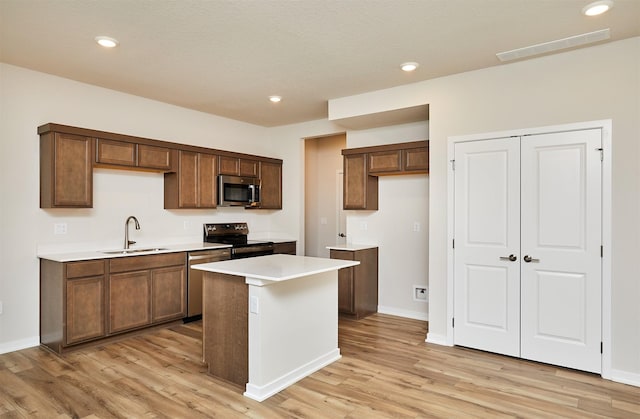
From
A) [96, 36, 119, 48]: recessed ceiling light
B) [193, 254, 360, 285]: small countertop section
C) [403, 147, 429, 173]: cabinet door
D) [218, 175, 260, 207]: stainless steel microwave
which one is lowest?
[193, 254, 360, 285]: small countertop section

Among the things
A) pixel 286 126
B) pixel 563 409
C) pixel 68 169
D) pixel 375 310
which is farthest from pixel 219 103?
pixel 563 409

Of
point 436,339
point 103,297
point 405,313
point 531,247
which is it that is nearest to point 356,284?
point 405,313

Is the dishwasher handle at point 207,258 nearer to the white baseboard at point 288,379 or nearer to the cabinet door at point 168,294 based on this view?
the cabinet door at point 168,294

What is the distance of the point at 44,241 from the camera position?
12.6ft

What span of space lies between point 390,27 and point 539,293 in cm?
259

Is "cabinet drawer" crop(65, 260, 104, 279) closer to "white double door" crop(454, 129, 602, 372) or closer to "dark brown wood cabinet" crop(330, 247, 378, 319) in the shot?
"dark brown wood cabinet" crop(330, 247, 378, 319)

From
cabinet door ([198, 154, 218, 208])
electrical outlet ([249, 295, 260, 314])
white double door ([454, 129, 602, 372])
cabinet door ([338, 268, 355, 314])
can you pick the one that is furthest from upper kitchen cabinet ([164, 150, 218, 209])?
white double door ([454, 129, 602, 372])

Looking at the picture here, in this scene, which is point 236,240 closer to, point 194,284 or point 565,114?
point 194,284

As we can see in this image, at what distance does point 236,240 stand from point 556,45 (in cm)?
442

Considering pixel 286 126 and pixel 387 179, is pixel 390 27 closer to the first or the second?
pixel 387 179

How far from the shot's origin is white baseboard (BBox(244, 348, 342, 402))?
8.97 ft

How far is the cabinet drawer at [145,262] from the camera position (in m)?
3.86

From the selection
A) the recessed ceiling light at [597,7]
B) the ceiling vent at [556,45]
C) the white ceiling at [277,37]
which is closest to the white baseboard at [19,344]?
the white ceiling at [277,37]

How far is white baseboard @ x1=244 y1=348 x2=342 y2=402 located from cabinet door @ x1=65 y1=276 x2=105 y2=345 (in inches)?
74.7
